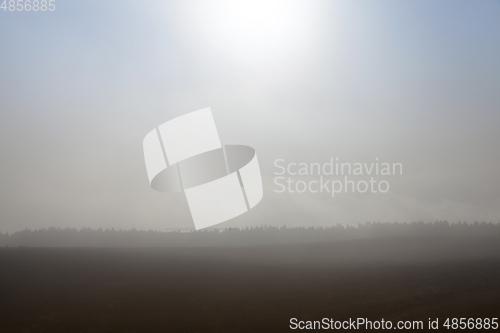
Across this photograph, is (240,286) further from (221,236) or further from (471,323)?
(471,323)

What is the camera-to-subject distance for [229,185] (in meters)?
4.12

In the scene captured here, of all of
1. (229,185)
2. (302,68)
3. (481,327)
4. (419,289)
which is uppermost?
(302,68)

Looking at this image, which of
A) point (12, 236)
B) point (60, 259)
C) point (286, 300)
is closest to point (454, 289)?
point (286, 300)

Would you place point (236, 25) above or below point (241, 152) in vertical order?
above

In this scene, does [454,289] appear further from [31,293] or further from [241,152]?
[31,293]

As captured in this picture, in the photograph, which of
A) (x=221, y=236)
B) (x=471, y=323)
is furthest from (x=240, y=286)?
(x=471, y=323)

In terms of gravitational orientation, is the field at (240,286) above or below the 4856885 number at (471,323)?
above

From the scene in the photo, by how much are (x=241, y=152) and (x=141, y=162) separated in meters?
1.25

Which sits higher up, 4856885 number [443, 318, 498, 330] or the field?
→ the field

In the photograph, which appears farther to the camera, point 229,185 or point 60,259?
point 60,259

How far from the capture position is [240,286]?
4.30 m

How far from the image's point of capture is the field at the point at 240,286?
4160mm

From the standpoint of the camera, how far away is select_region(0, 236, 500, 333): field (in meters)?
4.16

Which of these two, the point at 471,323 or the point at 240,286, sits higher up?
the point at 240,286
